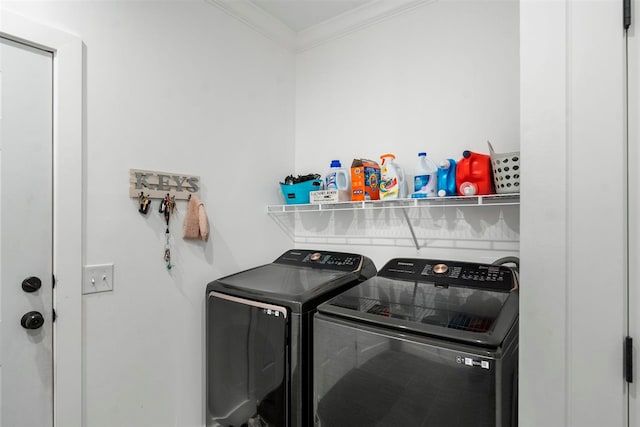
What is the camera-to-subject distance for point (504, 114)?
1734 mm

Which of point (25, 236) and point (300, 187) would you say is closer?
point (25, 236)

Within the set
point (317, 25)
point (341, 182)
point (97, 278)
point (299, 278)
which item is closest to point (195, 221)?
point (97, 278)

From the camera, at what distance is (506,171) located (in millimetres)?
1484

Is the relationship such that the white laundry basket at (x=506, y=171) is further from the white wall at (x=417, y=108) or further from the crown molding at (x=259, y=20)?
the crown molding at (x=259, y=20)

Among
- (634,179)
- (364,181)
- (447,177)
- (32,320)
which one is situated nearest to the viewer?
(634,179)

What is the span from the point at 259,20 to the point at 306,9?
34 centimetres

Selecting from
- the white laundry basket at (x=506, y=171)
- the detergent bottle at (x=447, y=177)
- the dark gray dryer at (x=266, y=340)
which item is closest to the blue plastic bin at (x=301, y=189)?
the dark gray dryer at (x=266, y=340)

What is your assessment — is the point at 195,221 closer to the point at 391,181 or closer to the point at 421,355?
the point at 391,181

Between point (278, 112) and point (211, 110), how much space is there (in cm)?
61

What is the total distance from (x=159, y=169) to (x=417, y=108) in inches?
62.1

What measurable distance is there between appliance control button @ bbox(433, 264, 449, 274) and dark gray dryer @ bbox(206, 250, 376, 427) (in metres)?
0.42

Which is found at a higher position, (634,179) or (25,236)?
(634,179)

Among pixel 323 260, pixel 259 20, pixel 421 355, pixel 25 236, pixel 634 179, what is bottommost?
pixel 421 355

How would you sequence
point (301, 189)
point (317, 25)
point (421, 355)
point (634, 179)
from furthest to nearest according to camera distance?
point (317, 25) < point (301, 189) < point (421, 355) < point (634, 179)
